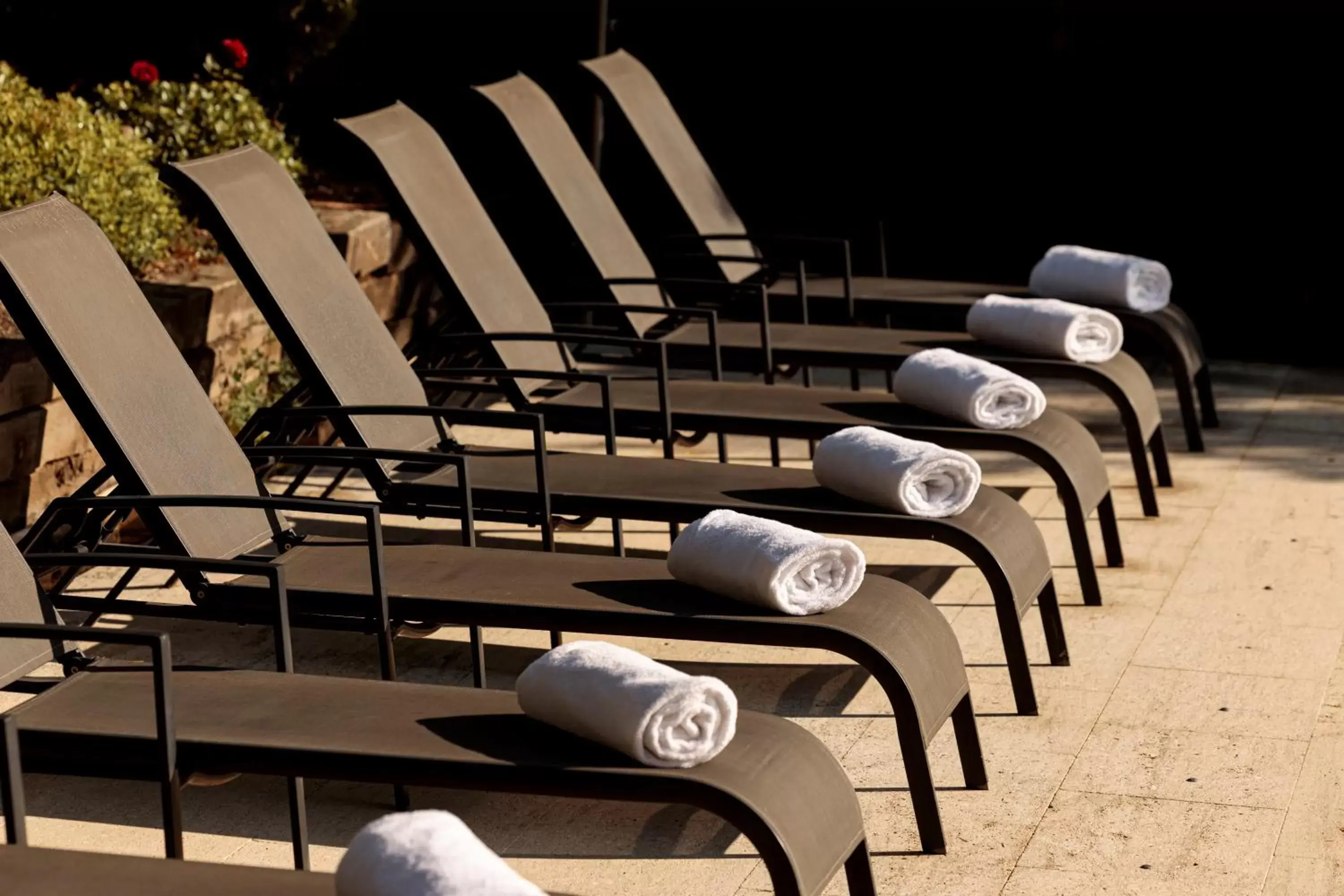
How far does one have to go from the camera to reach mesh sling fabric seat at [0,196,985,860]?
12.3 ft

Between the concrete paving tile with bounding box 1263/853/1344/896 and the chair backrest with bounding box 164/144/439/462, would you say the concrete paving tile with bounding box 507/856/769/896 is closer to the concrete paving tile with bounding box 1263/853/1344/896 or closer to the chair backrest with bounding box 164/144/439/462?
the concrete paving tile with bounding box 1263/853/1344/896

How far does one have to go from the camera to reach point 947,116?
875cm

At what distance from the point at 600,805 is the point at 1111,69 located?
5.48 metres

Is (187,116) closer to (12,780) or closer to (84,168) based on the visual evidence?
(84,168)

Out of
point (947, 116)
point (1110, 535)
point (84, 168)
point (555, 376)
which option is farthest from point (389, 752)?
point (947, 116)

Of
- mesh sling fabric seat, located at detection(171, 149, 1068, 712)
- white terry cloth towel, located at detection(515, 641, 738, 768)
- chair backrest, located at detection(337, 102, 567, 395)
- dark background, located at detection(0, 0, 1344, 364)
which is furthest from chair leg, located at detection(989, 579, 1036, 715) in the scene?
dark background, located at detection(0, 0, 1344, 364)

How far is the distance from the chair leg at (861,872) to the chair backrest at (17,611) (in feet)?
5.09

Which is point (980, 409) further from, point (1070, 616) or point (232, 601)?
point (232, 601)

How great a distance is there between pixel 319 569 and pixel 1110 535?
246 centimetres

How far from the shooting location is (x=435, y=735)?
10.5ft

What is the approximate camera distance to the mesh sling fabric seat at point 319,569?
3734 millimetres

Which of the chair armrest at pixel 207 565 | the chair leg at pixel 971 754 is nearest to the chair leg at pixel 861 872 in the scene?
the chair leg at pixel 971 754

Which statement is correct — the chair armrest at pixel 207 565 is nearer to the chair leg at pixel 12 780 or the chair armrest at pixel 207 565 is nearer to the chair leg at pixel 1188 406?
the chair leg at pixel 12 780

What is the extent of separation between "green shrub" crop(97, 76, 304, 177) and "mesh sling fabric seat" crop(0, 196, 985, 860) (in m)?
2.45
